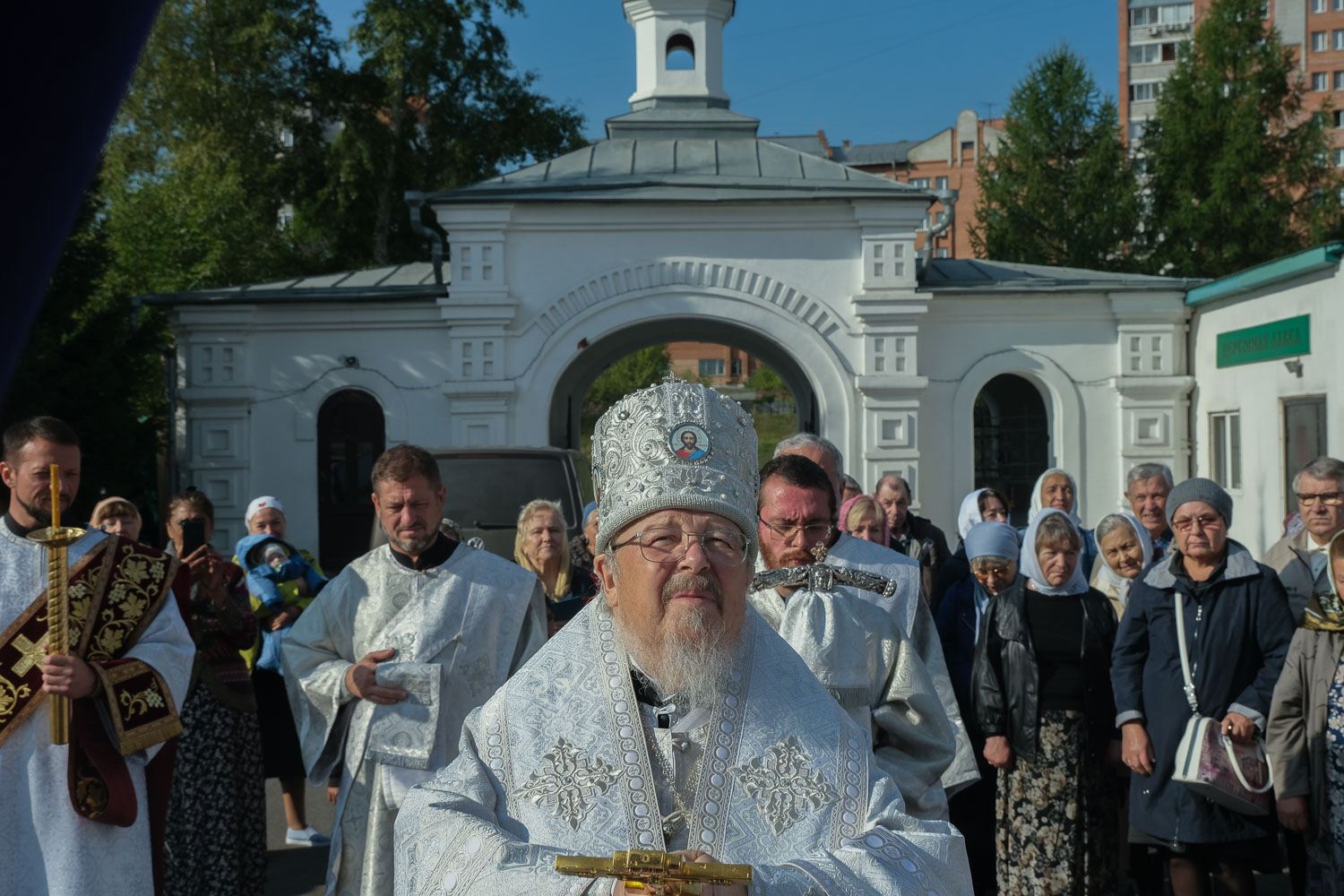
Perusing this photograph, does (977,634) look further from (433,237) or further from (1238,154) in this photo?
(1238,154)

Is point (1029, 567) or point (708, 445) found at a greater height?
point (708, 445)

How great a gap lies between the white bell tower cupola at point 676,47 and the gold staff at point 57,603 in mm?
15902

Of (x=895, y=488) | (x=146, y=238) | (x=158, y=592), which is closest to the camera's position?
(x=158, y=592)

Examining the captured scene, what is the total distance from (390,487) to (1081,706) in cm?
284

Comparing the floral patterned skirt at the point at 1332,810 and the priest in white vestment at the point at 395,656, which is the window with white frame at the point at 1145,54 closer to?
the floral patterned skirt at the point at 1332,810

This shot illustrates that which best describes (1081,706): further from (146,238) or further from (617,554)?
(146,238)

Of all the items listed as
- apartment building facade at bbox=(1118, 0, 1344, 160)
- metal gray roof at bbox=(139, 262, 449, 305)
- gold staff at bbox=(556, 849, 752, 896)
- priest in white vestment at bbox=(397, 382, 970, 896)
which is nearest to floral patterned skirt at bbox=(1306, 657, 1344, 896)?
priest in white vestment at bbox=(397, 382, 970, 896)

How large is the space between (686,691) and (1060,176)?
95.1 ft

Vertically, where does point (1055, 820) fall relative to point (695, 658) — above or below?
below

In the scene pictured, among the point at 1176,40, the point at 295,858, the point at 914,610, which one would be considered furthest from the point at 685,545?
the point at 1176,40

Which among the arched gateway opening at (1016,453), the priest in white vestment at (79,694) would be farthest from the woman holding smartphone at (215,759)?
the arched gateway opening at (1016,453)

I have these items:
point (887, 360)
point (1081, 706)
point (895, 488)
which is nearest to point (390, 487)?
point (1081, 706)

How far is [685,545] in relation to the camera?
8.43ft

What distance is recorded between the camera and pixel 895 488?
28.5ft
